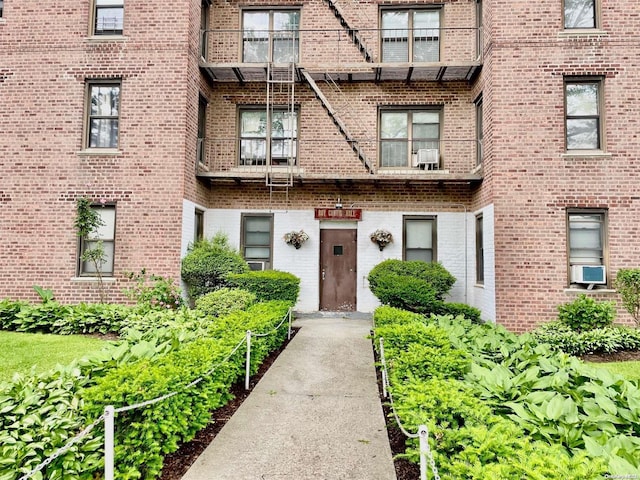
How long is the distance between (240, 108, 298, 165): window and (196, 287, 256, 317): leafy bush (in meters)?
4.93

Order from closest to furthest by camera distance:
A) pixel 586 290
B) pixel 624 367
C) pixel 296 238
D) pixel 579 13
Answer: pixel 624 367
pixel 586 290
pixel 579 13
pixel 296 238

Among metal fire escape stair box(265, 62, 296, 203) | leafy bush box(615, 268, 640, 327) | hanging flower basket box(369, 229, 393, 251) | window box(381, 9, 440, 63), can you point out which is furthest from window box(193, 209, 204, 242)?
leafy bush box(615, 268, 640, 327)

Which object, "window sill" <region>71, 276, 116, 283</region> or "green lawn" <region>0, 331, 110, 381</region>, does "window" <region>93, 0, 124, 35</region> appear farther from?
"green lawn" <region>0, 331, 110, 381</region>

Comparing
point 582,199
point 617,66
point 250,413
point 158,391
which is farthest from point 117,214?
point 617,66

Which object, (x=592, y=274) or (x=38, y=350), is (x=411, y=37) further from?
(x=38, y=350)

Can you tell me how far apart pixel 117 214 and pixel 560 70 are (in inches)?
471

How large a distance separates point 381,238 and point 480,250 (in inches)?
110

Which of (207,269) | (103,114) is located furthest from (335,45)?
(207,269)

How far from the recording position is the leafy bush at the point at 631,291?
364 inches

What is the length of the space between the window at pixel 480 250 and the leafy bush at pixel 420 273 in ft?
3.35

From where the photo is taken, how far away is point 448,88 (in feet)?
41.1

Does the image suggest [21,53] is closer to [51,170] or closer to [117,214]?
[51,170]

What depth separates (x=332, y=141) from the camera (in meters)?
12.7

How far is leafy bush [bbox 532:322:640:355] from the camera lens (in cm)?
802
